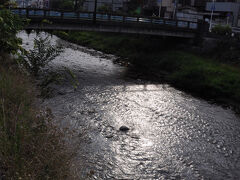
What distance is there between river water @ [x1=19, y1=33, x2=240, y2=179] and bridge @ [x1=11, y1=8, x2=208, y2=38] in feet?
21.1

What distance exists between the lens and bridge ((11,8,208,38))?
84.2 ft

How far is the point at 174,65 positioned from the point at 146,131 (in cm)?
1623

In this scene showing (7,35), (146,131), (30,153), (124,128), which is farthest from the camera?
(146,131)

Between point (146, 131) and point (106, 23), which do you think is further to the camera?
point (106, 23)

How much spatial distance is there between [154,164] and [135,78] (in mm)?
15038

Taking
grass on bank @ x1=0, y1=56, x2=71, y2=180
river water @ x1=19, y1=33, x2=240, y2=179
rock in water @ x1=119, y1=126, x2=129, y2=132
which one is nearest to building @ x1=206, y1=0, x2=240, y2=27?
river water @ x1=19, y1=33, x2=240, y2=179

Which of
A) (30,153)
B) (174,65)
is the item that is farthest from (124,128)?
(174,65)

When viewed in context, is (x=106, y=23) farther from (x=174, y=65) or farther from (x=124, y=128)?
(x=124, y=128)

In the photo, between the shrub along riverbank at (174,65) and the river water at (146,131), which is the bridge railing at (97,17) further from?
the river water at (146,131)

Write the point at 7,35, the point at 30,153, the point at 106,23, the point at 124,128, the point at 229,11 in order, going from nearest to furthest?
1. the point at 30,153
2. the point at 7,35
3. the point at 124,128
4. the point at 106,23
5. the point at 229,11

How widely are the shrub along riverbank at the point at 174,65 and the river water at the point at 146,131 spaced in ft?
7.80

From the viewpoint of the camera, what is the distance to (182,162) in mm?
11266

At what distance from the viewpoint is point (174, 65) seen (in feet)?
95.3

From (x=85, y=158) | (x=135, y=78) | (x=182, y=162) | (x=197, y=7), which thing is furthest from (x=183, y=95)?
(x=197, y=7)
